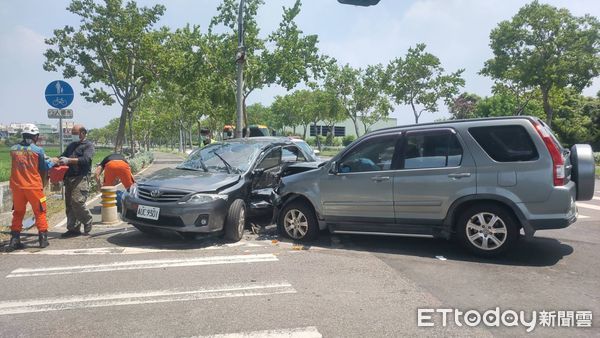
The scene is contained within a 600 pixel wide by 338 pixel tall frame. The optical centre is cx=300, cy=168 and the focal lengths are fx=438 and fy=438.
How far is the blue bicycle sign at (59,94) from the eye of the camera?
404 inches

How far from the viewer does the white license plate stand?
21.2 ft

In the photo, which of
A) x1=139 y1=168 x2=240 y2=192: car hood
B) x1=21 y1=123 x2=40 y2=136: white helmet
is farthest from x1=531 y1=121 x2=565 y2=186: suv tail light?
x1=21 y1=123 x2=40 y2=136: white helmet

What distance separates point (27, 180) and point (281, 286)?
4150 millimetres

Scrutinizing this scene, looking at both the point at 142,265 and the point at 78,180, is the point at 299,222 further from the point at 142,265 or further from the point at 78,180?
the point at 78,180

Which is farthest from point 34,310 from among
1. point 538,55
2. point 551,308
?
point 538,55

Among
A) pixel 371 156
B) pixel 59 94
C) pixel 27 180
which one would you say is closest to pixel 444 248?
pixel 371 156

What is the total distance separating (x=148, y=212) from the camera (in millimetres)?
6504

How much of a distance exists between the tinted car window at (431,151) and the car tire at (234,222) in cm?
260

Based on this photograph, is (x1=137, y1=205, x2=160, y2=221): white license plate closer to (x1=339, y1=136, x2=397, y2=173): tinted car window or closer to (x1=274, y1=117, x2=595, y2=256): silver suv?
(x1=274, y1=117, x2=595, y2=256): silver suv

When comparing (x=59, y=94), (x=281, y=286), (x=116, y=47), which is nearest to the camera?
(x=281, y=286)

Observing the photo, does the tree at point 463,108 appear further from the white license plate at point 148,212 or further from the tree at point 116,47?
the white license plate at point 148,212

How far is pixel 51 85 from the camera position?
10.3 metres

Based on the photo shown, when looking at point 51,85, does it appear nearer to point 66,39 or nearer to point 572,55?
point 66,39

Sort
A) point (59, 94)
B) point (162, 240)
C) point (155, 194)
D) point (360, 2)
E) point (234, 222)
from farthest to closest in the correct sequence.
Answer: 1. point (59, 94)
2. point (162, 240)
3. point (234, 222)
4. point (155, 194)
5. point (360, 2)
